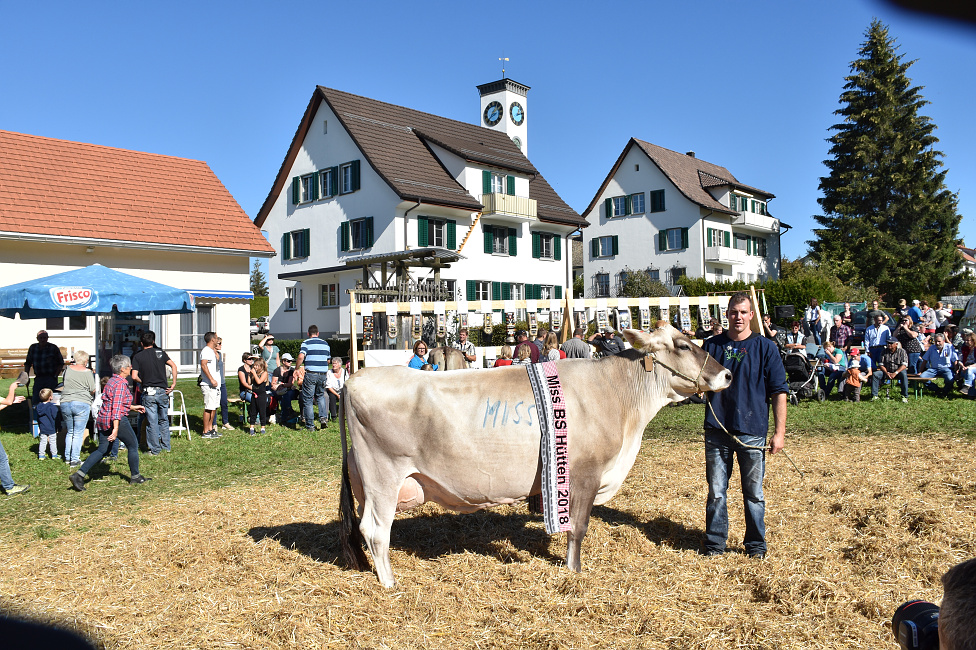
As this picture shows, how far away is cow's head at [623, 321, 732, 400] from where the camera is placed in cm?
559

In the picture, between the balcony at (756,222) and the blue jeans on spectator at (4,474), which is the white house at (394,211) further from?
the blue jeans on spectator at (4,474)

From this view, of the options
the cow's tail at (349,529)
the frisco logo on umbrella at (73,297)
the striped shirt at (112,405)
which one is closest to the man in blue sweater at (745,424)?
the cow's tail at (349,529)

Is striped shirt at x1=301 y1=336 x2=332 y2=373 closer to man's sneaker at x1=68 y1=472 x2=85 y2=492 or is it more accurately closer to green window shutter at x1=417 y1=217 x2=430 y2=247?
man's sneaker at x1=68 y1=472 x2=85 y2=492

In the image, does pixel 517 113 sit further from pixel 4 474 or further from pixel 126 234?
pixel 4 474

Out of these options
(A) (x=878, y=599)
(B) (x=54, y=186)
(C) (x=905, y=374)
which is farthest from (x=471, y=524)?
(B) (x=54, y=186)

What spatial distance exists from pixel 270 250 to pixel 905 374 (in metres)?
20.6

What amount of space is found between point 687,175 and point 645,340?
43.9 m

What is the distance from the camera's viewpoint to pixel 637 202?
151 feet

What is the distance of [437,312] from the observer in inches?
567

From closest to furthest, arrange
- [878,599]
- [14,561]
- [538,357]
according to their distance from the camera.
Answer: [878,599]
[14,561]
[538,357]

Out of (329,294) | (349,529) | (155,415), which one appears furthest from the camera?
(329,294)

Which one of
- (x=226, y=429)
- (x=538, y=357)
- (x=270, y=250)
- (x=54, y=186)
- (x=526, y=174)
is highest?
(x=526, y=174)

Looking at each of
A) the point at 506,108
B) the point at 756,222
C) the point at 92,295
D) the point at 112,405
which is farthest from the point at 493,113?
the point at 112,405

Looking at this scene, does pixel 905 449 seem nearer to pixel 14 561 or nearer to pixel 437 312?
pixel 437 312
